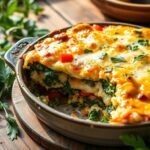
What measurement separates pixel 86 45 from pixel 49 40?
0.82 ft

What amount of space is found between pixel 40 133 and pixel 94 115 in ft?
1.08

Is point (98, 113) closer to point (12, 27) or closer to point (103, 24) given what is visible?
point (103, 24)

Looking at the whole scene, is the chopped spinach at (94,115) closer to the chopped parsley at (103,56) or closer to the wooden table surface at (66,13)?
the chopped parsley at (103,56)

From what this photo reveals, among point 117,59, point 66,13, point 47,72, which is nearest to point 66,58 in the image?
point 47,72

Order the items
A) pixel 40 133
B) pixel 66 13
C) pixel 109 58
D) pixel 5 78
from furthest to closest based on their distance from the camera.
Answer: pixel 66 13 → pixel 5 78 → pixel 109 58 → pixel 40 133

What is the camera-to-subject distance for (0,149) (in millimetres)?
2549

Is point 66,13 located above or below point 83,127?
below

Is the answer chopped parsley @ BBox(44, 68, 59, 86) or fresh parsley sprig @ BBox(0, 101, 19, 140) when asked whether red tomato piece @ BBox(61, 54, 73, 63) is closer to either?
chopped parsley @ BBox(44, 68, 59, 86)

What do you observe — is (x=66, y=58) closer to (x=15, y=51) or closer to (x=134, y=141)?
(x=15, y=51)

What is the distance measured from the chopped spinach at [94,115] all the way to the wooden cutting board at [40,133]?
208mm

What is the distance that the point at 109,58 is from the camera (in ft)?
8.67

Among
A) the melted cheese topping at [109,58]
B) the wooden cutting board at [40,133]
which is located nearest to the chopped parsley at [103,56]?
the melted cheese topping at [109,58]

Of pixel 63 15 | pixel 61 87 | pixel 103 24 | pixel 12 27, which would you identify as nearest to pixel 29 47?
pixel 61 87

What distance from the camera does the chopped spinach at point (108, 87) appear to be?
2509mm
